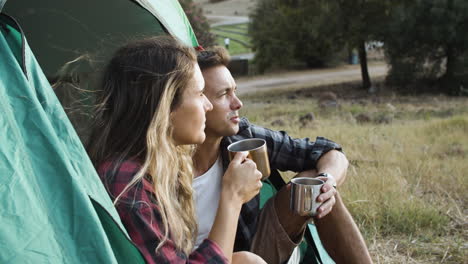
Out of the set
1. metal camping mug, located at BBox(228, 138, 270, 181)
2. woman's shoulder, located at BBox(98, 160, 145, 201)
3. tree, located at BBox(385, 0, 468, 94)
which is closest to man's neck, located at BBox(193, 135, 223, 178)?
metal camping mug, located at BBox(228, 138, 270, 181)

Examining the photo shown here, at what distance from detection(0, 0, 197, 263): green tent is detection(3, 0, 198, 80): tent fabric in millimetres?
1630

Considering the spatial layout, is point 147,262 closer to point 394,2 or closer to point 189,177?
point 189,177

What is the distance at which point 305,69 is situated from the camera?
22672mm

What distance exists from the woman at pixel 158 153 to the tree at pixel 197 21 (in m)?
13.7

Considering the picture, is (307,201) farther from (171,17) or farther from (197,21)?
(197,21)

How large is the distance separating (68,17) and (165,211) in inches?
89.6

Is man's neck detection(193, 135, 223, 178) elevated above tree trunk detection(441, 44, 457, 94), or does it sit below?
above

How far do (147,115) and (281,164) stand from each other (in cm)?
97

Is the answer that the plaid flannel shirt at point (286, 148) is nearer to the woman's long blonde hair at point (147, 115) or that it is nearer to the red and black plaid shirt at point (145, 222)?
the woman's long blonde hair at point (147, 115)

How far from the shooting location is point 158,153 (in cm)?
163

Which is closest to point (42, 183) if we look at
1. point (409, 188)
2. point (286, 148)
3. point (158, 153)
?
point (158, 153)

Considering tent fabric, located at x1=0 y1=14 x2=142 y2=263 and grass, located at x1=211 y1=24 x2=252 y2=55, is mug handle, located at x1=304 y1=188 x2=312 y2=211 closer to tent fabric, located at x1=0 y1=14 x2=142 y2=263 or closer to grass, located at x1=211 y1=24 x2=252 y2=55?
tent fabric, located at x1=0 y1=14 x2=142 y2=263

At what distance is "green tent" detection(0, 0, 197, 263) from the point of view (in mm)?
1310

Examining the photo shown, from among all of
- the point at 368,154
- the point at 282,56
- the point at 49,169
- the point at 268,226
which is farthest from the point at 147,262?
the point at 282,56
